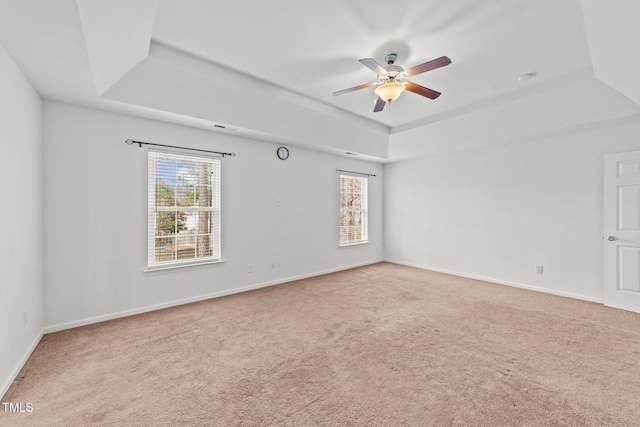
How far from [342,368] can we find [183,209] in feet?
9.41

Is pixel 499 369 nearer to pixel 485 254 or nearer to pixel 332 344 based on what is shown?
pixel 332 344

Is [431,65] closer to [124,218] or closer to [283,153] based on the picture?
[283,153]

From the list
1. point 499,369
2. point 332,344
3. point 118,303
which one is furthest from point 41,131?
point 499,369

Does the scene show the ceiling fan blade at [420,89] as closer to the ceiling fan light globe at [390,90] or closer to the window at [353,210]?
the ceiling fan light globe at [390,90]

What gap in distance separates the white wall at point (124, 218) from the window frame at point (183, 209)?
0.08 meters

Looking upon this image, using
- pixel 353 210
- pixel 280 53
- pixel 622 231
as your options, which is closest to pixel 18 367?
pixel 280 53

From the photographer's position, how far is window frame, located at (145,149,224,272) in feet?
11.3

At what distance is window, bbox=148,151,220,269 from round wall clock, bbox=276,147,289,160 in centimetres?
105

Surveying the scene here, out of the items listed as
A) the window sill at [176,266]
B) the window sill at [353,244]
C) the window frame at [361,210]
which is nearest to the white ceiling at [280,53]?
the window sill at [176,266]

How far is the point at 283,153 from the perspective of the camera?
4.69 m

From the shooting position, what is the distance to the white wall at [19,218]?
6.35ft

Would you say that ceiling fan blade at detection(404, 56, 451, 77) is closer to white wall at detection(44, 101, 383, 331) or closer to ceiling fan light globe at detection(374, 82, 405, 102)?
ceiling fan light globe at detection(374, 82, 405, 102)

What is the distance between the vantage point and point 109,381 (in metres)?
2.03

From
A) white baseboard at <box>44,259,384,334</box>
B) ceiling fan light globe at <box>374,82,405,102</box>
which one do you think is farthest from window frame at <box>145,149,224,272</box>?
ceiling fan light globe at <box>374,82,405,102</box>
